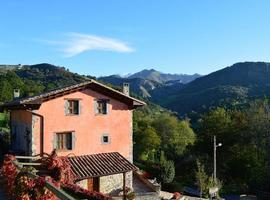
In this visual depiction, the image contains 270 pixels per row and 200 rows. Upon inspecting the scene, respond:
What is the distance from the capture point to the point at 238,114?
182 feet

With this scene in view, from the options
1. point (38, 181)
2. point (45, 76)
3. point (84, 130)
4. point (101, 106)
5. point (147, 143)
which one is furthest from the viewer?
point (45, 76)

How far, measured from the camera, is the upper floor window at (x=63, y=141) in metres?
26.7

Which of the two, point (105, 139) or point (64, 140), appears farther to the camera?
point (105, 139)

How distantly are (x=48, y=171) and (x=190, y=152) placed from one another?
1480 inches

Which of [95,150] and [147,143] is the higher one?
[95,150]

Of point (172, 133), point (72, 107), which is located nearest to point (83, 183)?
point (72, 107)

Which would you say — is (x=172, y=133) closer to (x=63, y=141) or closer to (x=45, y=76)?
(x=63, y=141)

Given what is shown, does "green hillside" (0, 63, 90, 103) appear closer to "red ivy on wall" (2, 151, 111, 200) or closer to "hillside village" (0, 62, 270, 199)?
"hillside village" (0, 62, 270, 199)

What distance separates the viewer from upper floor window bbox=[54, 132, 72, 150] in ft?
87.7

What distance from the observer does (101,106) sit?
1137 inches

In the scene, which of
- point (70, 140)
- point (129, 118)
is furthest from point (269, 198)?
point (70, 140)

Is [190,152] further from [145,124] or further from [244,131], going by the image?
[145,124]

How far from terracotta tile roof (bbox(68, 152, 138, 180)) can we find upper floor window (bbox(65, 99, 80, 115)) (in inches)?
114

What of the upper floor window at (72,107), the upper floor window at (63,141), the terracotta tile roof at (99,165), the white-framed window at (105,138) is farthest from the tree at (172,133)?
the upper floor window at (63,141)
